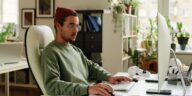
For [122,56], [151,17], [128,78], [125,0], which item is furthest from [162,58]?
[151,17]

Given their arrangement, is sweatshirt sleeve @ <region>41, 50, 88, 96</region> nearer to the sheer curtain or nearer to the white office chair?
the white office chair

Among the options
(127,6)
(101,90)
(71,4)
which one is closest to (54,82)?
(101,90)

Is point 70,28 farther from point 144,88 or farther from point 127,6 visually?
point 127,6

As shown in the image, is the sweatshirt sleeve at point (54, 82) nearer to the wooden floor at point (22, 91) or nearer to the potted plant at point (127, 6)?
the potted plant at point (127, 6)

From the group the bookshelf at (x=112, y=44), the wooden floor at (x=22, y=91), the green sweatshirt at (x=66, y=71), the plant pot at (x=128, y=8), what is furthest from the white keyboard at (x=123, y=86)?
the wooden floor at (x=22, y=91)

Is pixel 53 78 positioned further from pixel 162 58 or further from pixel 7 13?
pixel 7 13

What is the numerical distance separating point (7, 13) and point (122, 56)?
2.86 m

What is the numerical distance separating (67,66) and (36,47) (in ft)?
0.82

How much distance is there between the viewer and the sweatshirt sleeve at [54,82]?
168cm

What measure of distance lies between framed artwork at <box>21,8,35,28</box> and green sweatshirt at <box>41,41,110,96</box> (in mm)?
3045

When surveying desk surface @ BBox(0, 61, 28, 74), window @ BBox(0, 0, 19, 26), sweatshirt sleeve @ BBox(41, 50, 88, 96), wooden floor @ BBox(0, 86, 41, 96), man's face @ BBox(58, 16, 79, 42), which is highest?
window @ BBox(0, 0, 19, 26)

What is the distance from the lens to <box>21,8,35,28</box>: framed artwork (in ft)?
16.8

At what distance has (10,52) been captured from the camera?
9.89ft

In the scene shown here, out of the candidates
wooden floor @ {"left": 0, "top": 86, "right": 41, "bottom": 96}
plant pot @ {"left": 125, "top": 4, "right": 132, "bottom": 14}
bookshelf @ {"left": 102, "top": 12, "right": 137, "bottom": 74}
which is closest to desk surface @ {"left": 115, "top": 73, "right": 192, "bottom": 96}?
bookshelf @ {"left": 102, "top": 12, "right": 137, "bottom": 74}
